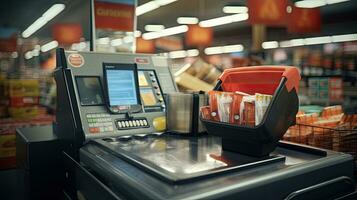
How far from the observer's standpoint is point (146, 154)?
104 cm

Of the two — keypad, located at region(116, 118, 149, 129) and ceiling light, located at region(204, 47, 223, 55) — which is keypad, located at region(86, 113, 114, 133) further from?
ceiling light, located at region(204, 47, 223, 55)

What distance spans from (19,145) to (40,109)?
8.36 feet

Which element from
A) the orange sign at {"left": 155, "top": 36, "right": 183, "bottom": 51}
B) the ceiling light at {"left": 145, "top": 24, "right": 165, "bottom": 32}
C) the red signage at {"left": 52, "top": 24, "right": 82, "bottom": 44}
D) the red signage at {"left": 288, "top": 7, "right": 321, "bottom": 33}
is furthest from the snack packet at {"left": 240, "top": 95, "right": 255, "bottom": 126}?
the orange sign at {"left": 155, "top": 36, "right": 183, "bottom": 51}

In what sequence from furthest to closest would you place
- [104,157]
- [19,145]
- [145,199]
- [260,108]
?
1. [19,145]
2. [104,157]
3. [260,108]
4. [145,199]

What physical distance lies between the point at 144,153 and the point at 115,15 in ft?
9.50

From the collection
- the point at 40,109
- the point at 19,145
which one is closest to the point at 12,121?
the point at 40,109

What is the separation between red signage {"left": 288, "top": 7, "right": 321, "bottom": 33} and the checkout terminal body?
16.9ft

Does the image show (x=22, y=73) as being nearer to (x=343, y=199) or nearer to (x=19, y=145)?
(x=19, y=145)

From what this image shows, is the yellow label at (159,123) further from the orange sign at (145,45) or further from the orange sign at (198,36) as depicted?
the orange sign at (145,45)

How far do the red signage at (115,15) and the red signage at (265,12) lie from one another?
7.24 feet

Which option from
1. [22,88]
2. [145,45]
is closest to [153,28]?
[145,45]

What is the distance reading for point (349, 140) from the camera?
125 cm

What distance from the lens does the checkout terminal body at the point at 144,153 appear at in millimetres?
761

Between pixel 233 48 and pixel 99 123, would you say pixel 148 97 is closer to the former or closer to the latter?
pixel 99 123
